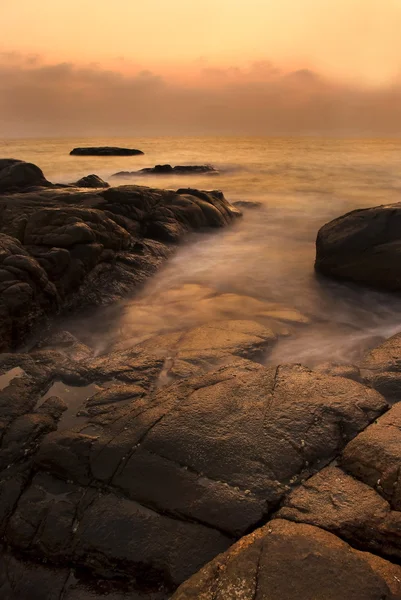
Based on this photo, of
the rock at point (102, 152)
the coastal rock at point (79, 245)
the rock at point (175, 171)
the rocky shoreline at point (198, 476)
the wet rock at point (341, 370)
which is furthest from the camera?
the rock at point (102, 152)

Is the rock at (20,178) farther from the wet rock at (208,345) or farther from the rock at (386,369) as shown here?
the rock at (386,369)

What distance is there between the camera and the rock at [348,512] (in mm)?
2943

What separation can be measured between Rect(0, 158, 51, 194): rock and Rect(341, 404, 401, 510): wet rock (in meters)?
15.1

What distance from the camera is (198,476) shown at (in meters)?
3.53

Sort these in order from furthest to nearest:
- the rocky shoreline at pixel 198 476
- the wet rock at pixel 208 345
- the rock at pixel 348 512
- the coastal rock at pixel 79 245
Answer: the coastal rock at pixel 79 245 → the wet rock at pixel 208 345 → the rock at pixel 348 512 → the rocky shoreline at pixel 198 476

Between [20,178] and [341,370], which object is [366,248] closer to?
[341,370]

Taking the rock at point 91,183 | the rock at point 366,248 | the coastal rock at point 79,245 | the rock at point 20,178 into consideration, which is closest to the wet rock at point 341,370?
the rock at point 366,248

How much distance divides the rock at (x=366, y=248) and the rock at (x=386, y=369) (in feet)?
9.96

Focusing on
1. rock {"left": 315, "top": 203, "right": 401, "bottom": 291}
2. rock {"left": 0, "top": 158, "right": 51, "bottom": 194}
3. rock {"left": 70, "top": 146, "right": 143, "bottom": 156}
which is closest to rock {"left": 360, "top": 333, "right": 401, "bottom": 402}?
rock {"left": 315, "top": 203, "right": 401, "bottom": 291}

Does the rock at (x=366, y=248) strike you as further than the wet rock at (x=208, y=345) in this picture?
Yes

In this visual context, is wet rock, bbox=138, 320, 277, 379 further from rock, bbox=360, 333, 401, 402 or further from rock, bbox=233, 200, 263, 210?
rock, bbox=233, 200, 263, 210

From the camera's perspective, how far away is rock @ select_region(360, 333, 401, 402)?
4.84m

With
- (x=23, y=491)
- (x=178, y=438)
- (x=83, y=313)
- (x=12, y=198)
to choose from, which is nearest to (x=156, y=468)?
(x=178, y=438)

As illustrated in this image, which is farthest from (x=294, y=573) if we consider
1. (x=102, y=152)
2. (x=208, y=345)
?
(x=102, y=152)
